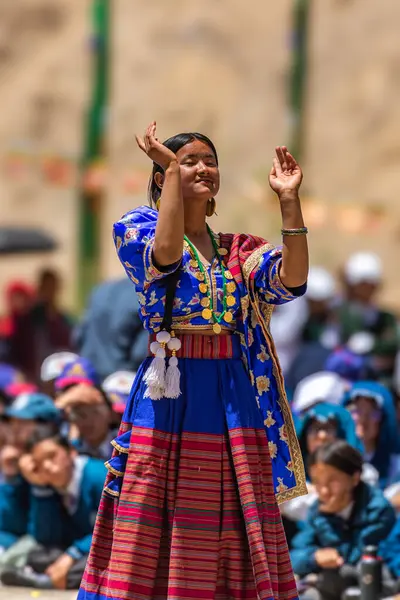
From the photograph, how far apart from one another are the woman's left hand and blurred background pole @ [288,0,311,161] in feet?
55.0

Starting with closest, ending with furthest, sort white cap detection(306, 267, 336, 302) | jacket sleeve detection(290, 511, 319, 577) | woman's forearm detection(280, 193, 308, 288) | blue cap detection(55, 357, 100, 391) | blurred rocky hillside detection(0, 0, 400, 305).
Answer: woman's forearm detection(280, 193, 308, 288) < jacket sleeve detection(290, 511, 319, 577) < blue cap detection(55, 357, 100, 391) < white cap detection(306, 267, 336, 302) < blurred rocky hillside detection(0, 0, 400, 305)

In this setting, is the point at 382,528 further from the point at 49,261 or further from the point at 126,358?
the point at 49,261

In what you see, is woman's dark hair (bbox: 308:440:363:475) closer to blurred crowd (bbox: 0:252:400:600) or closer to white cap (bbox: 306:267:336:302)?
blurred crowd (bbox: 0:252:400:600)

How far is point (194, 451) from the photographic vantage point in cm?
469

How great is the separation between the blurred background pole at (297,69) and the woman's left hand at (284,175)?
1677 cm

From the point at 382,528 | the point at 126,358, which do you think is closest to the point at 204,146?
the point at 382,528

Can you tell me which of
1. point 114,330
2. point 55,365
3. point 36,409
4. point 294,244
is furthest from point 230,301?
point 114,330

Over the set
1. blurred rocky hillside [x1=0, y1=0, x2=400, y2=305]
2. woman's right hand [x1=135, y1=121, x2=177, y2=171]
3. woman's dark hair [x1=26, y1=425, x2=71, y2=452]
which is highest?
blurred rocky hillside [x1=0, y1=0, x2=400, y2=305]

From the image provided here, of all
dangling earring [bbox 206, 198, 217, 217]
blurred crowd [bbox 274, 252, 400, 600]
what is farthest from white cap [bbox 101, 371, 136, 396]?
dangling earring [bbox 206, 198, 217, 217]

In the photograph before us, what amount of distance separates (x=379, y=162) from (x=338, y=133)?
988mm

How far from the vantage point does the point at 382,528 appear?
6.74 metres

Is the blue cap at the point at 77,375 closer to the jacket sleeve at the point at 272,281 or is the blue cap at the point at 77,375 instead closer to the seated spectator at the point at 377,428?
the seated spectator at the point at 377,428

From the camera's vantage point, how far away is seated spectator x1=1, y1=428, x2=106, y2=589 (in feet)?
22.8

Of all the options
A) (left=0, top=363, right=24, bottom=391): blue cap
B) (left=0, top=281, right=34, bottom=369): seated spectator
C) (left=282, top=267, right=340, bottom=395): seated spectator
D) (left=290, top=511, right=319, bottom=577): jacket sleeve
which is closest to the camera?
(left=290, top=511, right=319, bottom=577): jacket sleeve
